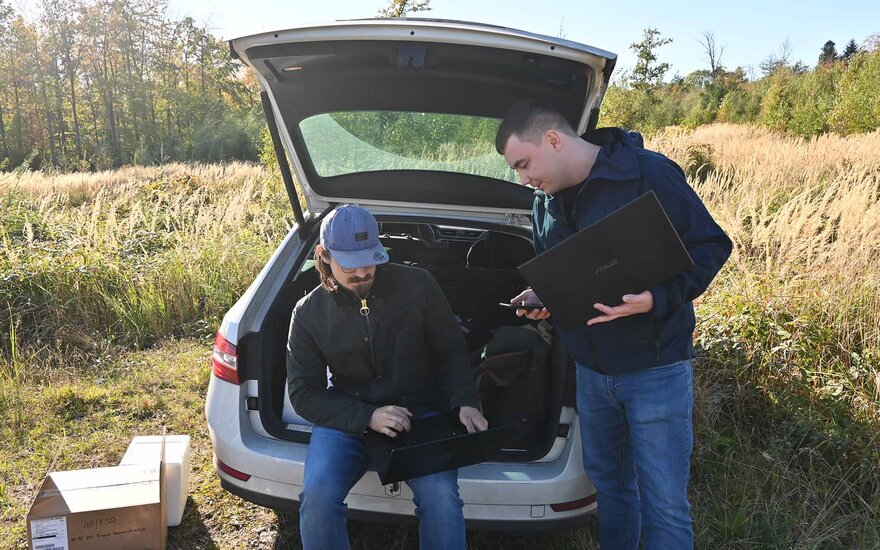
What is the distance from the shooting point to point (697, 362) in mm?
3662

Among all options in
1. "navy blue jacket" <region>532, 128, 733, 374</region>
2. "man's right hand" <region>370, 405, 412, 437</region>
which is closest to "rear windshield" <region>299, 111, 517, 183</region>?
"navy blue jacket" <region>532, 128, 733, 374</region>

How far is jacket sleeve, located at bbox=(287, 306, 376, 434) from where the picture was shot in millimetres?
2162

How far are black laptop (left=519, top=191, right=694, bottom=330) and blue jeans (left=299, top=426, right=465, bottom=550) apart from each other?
68cm

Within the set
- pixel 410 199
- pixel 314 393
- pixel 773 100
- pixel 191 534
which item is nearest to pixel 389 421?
pixel 314 393

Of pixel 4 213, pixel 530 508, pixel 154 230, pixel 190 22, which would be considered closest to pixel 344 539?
pixel 530 508

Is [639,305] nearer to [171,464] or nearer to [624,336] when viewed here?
[624,336]

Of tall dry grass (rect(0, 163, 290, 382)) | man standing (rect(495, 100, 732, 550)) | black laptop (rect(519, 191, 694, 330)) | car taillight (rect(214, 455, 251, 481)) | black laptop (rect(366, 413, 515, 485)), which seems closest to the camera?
black laptop (rect(519, 191, 694, 330))

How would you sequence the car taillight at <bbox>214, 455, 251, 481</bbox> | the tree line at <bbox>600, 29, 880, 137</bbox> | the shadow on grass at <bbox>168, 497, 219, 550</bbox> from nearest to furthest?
the car taillight at <bbox>214, 455, 251, 481</bbox>, the shadow on grass at <bbox>168, 497, 219, 550</bbox>, the tree line at <bbox>600, 29, 880, 137</bbox>

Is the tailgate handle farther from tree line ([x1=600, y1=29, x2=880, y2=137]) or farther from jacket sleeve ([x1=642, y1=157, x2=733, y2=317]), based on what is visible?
tree line ([x1=600, y1=29, x2=880, y2=137])

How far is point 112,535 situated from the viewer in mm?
2297

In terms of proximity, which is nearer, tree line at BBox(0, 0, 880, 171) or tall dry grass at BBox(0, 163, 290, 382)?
tall dry grass at BBox(0, 163, 290, 382)

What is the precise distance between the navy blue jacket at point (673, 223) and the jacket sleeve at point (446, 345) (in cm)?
49

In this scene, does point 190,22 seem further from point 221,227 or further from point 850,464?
point 850,464

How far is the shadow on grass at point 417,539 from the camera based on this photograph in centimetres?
256
